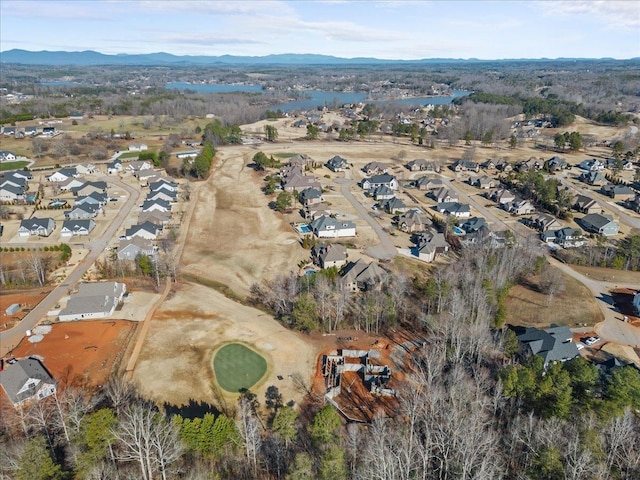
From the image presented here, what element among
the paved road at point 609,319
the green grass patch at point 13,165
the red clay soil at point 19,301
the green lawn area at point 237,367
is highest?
the green grass patch at point 13,165

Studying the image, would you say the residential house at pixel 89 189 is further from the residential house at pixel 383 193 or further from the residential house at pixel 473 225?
the residential house at pixel 473 225

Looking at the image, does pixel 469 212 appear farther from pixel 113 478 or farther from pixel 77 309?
pixel 113 478

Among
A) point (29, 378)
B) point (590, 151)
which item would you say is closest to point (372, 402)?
point (29, 378)

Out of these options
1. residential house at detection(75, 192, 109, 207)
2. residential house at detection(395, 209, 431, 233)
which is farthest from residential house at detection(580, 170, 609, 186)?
residential house at detection(75, 192, 109, 207)

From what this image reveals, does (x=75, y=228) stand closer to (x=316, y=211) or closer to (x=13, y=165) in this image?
(x=316, y=211)

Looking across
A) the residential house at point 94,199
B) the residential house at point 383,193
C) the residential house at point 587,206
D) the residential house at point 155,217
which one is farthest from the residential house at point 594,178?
the residential house at point 94,199
